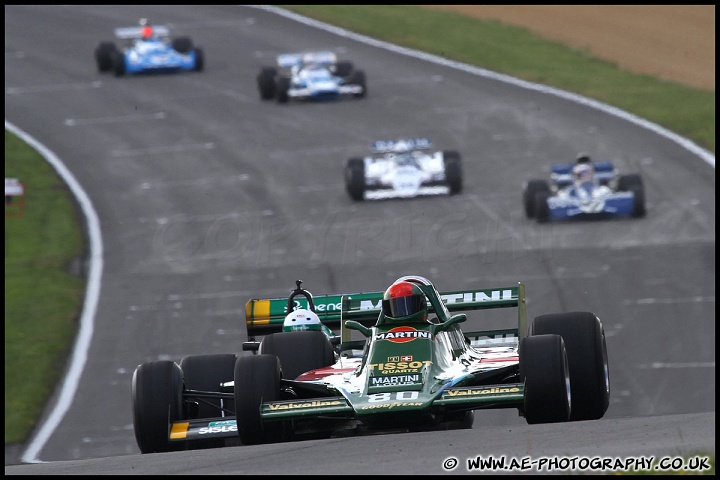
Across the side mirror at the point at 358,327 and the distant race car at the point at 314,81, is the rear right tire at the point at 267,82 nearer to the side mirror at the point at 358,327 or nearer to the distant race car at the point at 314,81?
the distant race car at the point at 314,81

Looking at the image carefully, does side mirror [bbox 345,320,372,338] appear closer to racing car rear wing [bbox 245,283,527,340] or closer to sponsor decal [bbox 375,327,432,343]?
sponsor decal [bbox 375,327,432,343]

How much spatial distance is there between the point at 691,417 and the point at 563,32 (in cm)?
3537

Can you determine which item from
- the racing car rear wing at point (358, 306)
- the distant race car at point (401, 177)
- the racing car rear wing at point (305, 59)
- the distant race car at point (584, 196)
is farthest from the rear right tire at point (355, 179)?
the racing car rear wing at point (358, 306)

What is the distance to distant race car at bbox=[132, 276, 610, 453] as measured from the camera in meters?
11.1

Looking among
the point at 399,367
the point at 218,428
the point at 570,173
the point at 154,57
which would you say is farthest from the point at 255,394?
the point at 154,57

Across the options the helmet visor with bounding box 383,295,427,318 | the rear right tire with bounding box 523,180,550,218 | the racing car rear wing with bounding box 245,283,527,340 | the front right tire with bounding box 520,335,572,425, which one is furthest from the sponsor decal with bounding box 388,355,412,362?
the rear right tire with bounding box 523,180,550,218

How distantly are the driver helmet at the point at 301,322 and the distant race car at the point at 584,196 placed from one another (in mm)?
12855

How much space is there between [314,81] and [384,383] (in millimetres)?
26129

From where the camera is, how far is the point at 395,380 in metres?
11.6

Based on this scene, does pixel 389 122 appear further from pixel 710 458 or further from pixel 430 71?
pixel 710 458

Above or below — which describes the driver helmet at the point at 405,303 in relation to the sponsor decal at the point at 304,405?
above

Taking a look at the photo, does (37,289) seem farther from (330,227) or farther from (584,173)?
(584,173)

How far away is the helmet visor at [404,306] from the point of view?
12.5 meters

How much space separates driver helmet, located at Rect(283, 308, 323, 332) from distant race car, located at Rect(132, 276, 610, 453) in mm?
550
